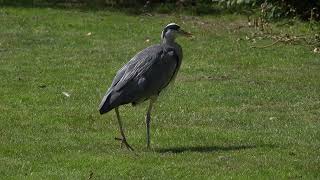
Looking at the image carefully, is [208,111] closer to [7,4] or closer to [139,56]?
[139,56]

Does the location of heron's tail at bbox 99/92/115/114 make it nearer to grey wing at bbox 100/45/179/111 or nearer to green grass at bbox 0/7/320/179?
grey wing at bbox 100/45/179/111

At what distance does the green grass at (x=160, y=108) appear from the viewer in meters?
10.3

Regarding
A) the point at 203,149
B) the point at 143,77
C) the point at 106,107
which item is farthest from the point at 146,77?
the point at 203,149

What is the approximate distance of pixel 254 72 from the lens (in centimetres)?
1702

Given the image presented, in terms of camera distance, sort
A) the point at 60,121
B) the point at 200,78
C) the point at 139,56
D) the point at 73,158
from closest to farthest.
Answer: the point at 73,158, the point at 139,56, the point at 60,121, the point at 200,78

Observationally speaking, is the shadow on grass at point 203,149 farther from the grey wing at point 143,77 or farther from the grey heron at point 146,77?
the grey wing at point 143,77

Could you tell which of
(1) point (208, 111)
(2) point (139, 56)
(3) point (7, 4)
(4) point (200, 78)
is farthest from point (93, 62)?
(3) point (7, 4)

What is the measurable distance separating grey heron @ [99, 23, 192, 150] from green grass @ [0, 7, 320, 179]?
1.75 feet

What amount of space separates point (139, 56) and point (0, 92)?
408cm

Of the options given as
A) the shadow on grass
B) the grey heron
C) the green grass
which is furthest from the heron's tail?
the shadow on grass

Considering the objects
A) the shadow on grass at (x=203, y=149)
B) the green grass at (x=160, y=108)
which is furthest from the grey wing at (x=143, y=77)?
the shadow on grass at (x=203, y=149)

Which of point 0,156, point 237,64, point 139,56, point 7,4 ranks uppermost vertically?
point 139,56

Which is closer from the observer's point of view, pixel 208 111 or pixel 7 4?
pixel 208 111

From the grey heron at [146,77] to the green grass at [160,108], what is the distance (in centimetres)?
53
